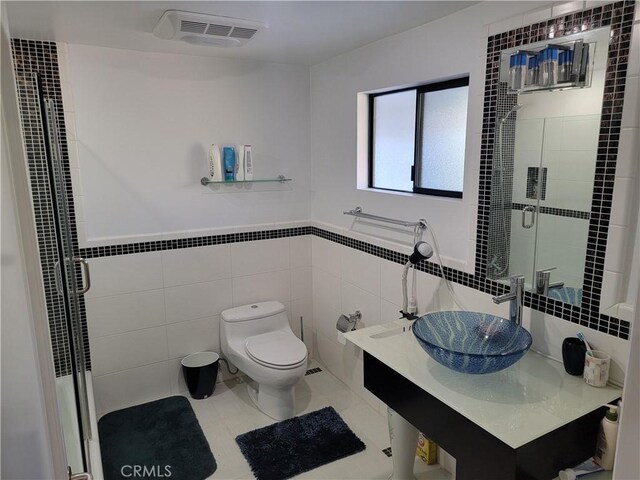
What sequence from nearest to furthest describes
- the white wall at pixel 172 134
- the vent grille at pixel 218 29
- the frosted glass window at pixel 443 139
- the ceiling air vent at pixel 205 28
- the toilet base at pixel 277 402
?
the ceiling air vent at pixel 205 28
the vent grille at pixel 218 29
the frosted glass window at pixel 443 139
the white wall at pixel 172 134
the toilet base at pixel 277 402

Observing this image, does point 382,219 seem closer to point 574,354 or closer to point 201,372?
point 574,354

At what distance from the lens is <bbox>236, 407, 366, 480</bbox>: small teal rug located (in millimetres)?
2373

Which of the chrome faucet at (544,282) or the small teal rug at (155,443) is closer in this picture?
the chrome faucet at (544,282)

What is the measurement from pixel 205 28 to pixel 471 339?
1836 mm

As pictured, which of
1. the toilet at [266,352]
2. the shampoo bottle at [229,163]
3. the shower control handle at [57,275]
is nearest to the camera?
the shower control handle at [57,275]

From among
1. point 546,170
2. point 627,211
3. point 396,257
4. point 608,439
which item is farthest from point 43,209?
point 608,439

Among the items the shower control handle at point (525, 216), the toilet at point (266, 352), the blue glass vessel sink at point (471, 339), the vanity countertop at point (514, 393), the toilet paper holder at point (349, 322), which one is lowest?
the toilet at point (266, 352)

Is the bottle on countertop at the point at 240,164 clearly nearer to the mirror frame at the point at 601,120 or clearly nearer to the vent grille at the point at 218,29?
the vent grille at the point at 218,29

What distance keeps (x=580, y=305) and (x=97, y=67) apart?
8.69 feet

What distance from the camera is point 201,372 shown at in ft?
9.53

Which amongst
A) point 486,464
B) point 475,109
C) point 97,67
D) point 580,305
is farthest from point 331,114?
point 486,464

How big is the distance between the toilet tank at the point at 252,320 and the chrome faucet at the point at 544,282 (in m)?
1.78

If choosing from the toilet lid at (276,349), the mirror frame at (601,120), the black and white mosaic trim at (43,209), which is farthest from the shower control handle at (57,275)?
the mirror frame at (601,120)

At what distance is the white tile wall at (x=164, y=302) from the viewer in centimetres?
275
